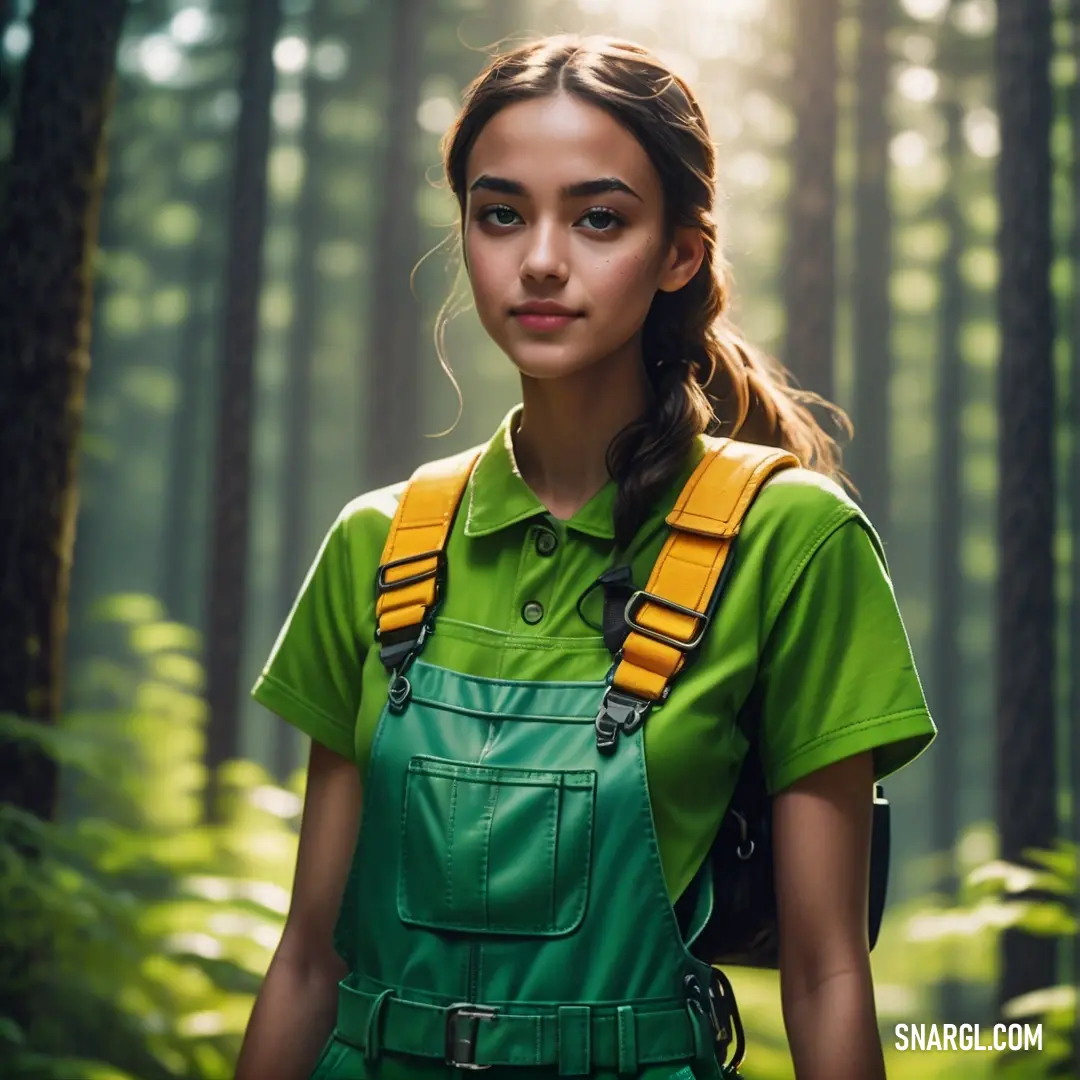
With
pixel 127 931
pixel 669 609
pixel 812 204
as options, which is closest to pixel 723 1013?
pixel 669 609

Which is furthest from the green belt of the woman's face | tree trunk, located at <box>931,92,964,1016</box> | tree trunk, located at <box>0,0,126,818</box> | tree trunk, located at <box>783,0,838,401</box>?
tree trunk, located at <box>931,92,964,1016</box>

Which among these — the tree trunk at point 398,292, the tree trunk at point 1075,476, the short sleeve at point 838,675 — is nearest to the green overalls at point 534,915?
the short sleeve at point 838,675

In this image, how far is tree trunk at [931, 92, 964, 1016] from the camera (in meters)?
17.0

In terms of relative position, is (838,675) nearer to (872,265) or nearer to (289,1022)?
(289,1022)

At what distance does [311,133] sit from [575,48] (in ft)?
53.7

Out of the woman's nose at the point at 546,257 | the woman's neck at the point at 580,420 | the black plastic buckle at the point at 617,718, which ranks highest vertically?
the woman's nose at the point at 546,257

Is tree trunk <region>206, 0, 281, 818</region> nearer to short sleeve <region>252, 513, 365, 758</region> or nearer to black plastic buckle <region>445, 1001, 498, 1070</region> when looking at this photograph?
short sleeve <region>252, 513, 365, 758</region>

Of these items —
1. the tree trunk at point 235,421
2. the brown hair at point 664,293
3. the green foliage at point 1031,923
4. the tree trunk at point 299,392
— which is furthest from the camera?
the tree trunk at point 299,392

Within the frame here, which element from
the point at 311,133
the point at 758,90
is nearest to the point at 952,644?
the point at 758,90

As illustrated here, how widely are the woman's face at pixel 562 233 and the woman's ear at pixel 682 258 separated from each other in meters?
0.07

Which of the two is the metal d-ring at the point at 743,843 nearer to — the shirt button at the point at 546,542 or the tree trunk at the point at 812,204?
the shirt button at the point at 546,542

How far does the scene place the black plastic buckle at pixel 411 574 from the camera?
77.7 inches

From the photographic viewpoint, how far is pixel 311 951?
6.69ft

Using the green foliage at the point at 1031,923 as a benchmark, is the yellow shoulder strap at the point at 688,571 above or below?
above
